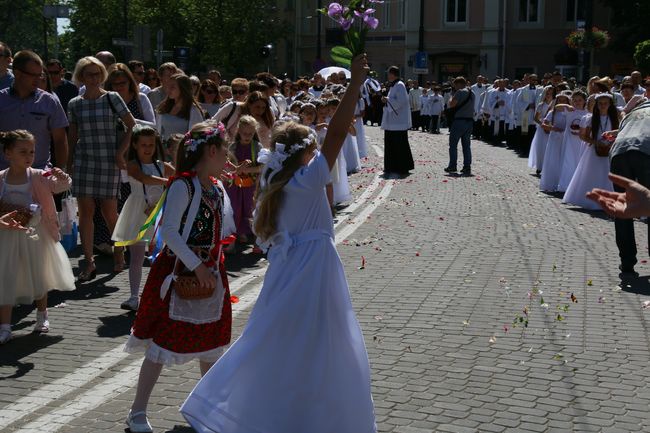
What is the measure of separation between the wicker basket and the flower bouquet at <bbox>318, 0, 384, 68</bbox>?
1413 mm

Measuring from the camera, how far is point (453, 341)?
7.34 meters

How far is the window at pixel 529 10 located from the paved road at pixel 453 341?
49.1 m

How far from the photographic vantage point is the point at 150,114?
10703 mm

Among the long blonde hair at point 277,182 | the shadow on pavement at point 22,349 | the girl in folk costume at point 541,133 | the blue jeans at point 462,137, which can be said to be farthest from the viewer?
the blue jeans at point 462,137

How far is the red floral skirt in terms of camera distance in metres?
5.43

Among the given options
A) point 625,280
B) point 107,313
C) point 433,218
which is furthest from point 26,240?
point 433,218

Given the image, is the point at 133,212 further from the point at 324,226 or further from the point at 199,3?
the point at 199,3

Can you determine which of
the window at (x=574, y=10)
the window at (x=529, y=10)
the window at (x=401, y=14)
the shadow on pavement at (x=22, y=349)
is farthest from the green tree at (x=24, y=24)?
the shadow on pavement at (x=22, y=349)

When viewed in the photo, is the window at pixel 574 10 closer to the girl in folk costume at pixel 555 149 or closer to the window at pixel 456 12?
the window at pixel 456 12

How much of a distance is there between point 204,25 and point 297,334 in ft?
203

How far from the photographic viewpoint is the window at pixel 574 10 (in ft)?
192

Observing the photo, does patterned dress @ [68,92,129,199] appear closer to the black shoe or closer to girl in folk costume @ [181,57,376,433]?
girl in folk costume @ [181,57,376,433]

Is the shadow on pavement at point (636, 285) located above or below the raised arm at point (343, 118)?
below

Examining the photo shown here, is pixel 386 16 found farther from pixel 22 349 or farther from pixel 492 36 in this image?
pixel 22 349
